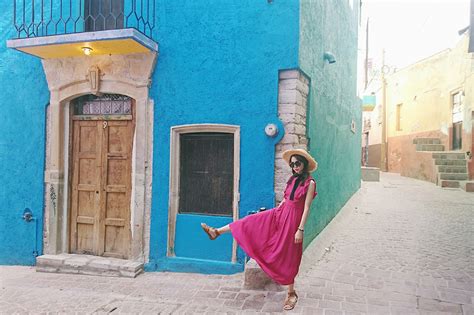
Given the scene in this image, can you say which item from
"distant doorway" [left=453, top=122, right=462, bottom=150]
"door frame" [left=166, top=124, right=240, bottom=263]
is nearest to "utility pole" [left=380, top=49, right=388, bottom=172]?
"distant doorway" [left=453, top=122, right=462, bottom=150]

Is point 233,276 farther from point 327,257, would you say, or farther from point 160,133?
point 160,133

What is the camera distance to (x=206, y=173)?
6.15 m

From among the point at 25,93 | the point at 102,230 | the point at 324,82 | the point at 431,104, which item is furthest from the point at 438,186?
the point at 25,93

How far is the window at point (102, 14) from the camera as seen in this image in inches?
262

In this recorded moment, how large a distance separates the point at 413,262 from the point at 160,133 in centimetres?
439

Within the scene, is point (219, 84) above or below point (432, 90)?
below

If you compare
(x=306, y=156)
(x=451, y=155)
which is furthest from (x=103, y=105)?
(x=451, y=155)

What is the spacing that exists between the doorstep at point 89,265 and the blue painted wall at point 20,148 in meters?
0.53

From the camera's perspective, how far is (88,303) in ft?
16.1

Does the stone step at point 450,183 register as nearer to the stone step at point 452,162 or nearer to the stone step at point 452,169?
the stone step at point 452,169

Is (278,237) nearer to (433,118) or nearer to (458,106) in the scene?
(458,106)

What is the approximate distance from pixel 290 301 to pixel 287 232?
78 cm

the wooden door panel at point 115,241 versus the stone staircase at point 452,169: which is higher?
the stone staircase at point 452,169

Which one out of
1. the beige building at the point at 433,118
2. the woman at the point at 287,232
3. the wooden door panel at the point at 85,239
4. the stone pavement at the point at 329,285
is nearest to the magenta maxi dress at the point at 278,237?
the woman at the point at 287,232
